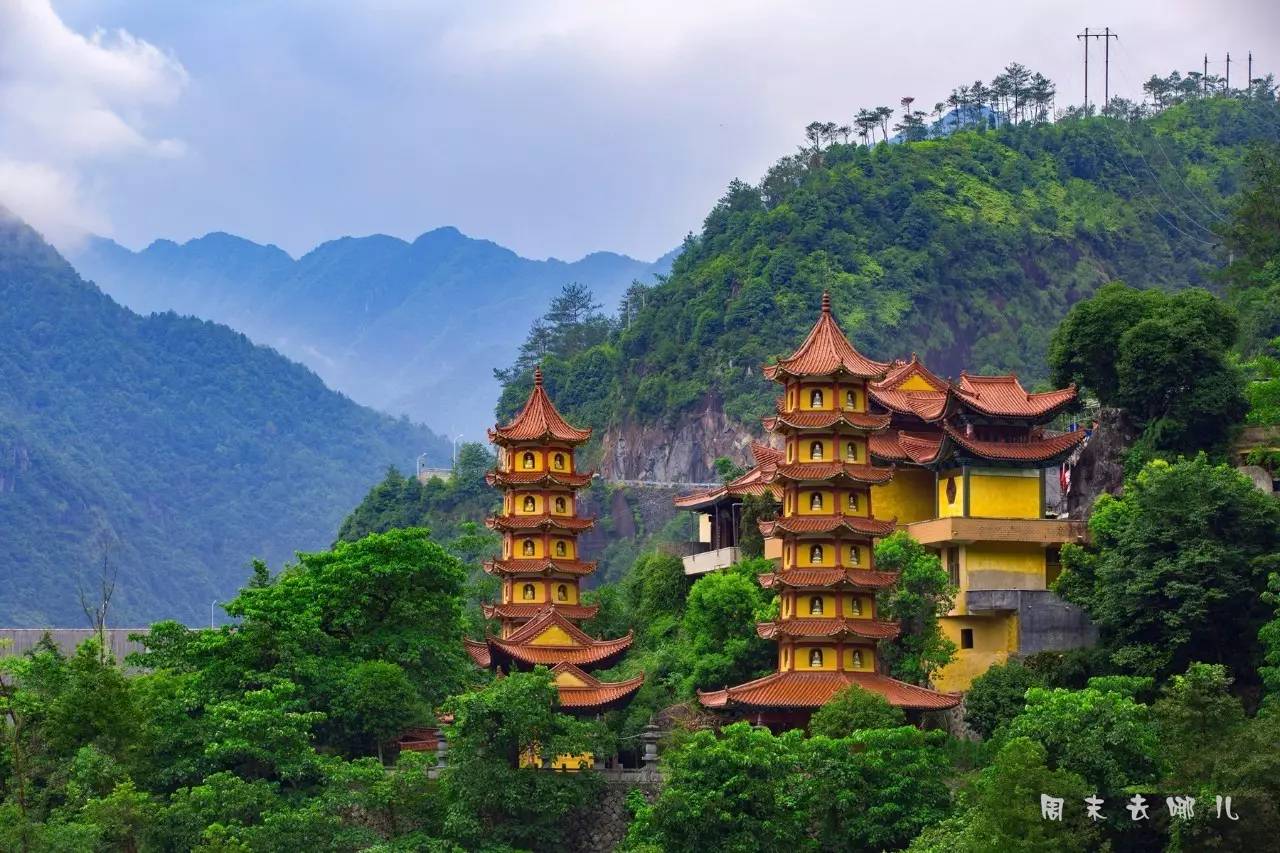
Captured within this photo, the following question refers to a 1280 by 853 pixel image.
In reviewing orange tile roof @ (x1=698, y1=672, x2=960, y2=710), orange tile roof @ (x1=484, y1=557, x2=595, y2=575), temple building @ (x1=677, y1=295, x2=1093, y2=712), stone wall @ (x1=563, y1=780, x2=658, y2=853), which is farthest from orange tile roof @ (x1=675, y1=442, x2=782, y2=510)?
stone wall @ (x1=563, y1=780, x2=658, y2=853)

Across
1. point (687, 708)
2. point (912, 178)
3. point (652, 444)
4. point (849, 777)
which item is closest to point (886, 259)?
point (912, 178)

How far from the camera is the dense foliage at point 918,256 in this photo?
93.9 metres

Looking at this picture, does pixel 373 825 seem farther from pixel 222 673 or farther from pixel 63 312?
pixel 63 312

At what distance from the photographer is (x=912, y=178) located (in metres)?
101

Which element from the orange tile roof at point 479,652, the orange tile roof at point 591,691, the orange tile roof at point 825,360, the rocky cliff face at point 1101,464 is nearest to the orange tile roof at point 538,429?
the orange tile roof at point 479,652

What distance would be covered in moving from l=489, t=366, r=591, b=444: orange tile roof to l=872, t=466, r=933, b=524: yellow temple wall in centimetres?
776

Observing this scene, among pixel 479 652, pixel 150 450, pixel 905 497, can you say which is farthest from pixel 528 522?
pixel 150 450

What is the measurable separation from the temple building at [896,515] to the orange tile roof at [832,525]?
0.04 m

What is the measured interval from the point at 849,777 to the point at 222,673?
1312cm

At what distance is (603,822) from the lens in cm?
3962

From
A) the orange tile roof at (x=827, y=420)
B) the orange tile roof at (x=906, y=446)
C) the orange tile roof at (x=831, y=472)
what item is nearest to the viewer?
the orange tile roof at (x=831, y=472)

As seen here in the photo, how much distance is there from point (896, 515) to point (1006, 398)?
3559mm

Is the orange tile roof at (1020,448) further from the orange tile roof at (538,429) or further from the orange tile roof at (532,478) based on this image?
the orange tile roof at (538,429)

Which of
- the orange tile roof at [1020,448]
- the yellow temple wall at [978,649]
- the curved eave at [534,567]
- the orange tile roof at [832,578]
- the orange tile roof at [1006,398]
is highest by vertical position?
the orange tile roof at [1006,398]
